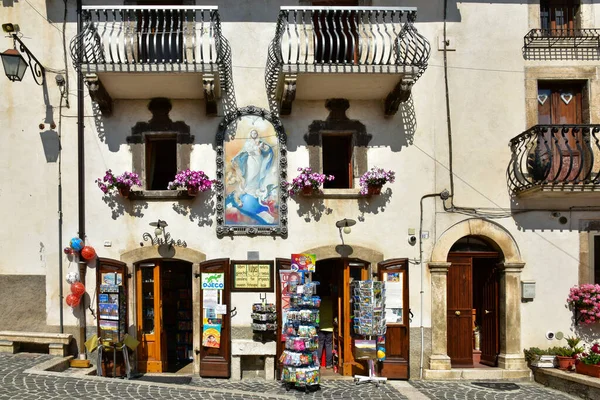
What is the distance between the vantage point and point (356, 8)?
32.6ft

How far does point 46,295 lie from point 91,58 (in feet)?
14.3

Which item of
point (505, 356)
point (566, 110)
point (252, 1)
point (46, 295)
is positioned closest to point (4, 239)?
point (46, 295)

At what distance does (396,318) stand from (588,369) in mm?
3272

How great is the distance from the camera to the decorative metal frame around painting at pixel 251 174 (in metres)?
10.5

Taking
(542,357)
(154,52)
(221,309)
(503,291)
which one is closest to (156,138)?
(154,52)

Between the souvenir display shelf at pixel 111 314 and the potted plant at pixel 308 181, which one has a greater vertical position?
the potted plant at pixel 308 181

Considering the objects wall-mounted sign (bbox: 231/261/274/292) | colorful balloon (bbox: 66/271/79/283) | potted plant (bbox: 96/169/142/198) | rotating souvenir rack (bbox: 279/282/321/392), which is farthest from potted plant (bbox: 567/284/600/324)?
colorful balloon (bbox: 66/271/79/283)

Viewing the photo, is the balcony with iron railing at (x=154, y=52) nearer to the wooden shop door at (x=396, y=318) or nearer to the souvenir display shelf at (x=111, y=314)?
the souvenir display shelf at (x=111, y=314)

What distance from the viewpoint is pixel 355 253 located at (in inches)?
417

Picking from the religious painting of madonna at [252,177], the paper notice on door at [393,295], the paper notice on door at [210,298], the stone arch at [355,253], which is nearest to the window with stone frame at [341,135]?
the religious painting of madonna at [252,177]

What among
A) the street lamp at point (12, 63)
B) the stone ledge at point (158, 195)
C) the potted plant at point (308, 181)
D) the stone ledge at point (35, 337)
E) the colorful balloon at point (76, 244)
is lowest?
the stone ledge at point (35, 337)

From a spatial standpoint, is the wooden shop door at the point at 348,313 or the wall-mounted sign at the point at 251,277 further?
the wooden shop door at the point at 348,313

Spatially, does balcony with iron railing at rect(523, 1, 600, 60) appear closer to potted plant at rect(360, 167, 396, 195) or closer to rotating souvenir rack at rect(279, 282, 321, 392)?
potted plant at rect(360, 167, 396, 195)

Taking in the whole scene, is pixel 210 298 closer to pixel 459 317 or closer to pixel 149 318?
pixel 149 318
